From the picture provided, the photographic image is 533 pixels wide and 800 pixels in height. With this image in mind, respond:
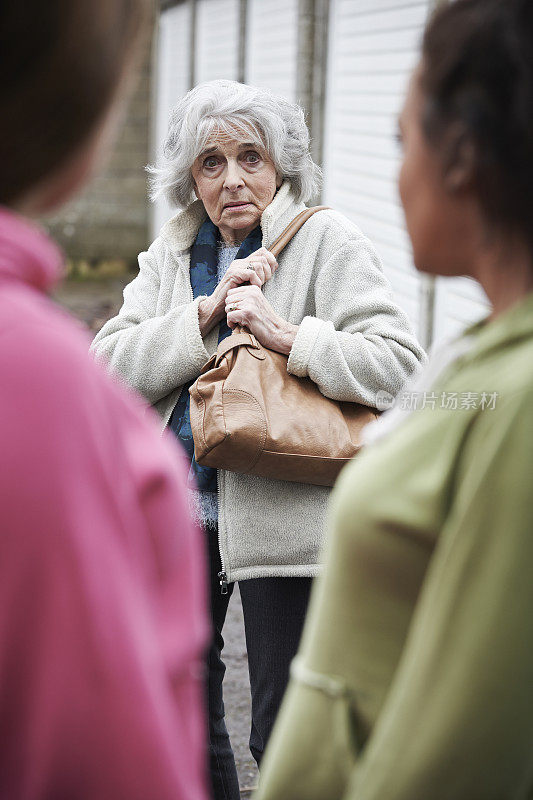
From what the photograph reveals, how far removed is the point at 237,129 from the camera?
259cm

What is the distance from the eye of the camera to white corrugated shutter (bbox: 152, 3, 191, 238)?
46.6 feet

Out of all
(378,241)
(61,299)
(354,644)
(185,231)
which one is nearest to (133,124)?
(61,299)

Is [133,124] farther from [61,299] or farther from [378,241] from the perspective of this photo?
[378,241]

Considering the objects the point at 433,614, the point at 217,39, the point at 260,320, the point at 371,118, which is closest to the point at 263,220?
the point at 260,320

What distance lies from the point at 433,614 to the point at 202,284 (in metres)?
1.68

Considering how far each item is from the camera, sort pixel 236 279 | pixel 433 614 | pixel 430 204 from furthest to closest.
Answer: pixel 236 279 < pixel 430 204 < pixel 433 614

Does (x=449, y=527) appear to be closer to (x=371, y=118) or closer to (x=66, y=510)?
(x=66, y=510)

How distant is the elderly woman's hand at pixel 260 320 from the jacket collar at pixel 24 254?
149 centimetres

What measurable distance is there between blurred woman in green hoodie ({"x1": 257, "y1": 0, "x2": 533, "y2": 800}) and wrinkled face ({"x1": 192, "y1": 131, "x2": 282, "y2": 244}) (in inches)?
56.2

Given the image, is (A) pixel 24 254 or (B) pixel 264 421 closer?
(A) pixel 24 254

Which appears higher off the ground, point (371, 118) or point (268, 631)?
point (371, 118)

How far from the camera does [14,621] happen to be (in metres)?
0.79

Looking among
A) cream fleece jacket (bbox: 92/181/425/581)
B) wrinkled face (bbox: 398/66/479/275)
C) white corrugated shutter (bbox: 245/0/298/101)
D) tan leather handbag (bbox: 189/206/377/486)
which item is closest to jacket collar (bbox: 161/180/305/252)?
cream fleece jacket (bbox: 92/181/425/581)

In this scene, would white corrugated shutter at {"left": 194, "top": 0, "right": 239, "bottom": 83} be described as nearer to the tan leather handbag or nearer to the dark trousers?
the tan leather handbag
